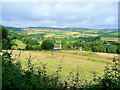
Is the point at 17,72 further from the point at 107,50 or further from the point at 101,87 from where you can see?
the point at 107,50

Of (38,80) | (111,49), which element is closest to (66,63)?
(38,80)

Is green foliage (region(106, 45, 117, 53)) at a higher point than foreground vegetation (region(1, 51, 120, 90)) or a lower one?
lower

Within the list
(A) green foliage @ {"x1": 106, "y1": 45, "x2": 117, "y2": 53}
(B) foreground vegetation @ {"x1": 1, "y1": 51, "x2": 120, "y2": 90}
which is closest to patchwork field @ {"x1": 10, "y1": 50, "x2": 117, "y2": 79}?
(B) foreground vegetation @ {"x1": 1, "y1": 51, "x2": 120, "y2": 90}

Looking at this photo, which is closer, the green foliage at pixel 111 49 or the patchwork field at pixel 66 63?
the patchwork field at pixel 66 63

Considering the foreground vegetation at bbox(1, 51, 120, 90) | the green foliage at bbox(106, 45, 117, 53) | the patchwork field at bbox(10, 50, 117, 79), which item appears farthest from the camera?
the green foliage at bbox(106, 45, 117, 53)

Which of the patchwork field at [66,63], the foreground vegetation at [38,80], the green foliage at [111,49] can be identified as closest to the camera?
the foreground vegetation at [38,80]

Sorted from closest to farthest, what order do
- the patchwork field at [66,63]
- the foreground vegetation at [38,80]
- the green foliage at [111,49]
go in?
the foreground vegetation at [38,80], the patchwork field at [66,63], the green foliage at [111,49]

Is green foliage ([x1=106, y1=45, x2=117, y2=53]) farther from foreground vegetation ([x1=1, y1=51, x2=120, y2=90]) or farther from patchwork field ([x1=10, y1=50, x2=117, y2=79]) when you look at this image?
foreground vegetation ([x1=1, y1=51, x2=120, y2=90])

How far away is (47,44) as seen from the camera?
60.9m

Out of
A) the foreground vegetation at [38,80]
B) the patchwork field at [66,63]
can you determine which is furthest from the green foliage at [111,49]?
the foreground vegetation at [38,80]

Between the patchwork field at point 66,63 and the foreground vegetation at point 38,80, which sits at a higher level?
the foreground vegetation at point 38,80

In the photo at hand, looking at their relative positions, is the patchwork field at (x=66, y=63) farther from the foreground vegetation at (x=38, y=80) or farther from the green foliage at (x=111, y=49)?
the green foliage at (x=111, y=49)

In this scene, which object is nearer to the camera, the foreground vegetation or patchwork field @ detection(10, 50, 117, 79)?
the foreground vegetation

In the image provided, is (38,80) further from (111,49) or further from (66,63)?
(111,49)
